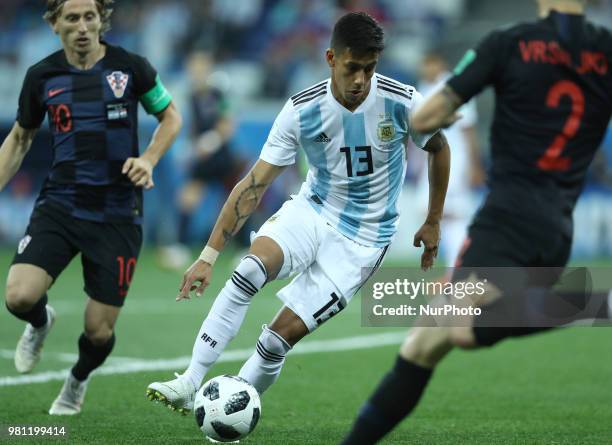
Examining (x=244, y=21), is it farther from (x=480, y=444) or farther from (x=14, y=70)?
(x=480, y=444)

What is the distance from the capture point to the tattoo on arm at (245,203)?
5.70m

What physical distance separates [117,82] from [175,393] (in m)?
2.09

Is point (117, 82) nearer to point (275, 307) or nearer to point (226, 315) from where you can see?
point (226, 315)

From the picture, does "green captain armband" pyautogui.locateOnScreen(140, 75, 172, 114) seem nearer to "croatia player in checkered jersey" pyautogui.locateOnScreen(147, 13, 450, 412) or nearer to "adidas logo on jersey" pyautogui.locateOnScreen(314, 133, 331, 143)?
"croatia player in checkered jersey" pyautogui.locateOnScreen(147, 13, 450, 412)

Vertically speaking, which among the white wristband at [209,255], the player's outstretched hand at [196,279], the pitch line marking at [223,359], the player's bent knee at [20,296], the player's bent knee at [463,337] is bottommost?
the pitch line marking at [223,359]

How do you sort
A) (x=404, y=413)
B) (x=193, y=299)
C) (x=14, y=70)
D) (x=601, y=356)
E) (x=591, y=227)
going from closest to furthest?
(x=404, y=413), (x=601, y=356), (x=193, y=299), (x=591, y=227), (x=14, y=70)

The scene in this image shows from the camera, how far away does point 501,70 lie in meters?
4.50

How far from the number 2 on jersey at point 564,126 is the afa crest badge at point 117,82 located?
2.97m

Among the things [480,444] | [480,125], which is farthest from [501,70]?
[480,125]

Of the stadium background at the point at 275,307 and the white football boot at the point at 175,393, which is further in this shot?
the stadium background at the point at 275,307

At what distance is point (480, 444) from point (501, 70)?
2157 mm

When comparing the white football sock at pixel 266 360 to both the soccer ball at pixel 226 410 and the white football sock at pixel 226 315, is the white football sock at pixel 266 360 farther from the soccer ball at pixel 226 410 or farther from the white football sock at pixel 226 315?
the soccer ball at pixel 226 410

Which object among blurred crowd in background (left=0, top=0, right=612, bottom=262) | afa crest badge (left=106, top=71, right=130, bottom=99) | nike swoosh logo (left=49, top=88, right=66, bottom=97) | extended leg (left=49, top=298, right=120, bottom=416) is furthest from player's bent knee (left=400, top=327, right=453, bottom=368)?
blurred crowd in background (left=0, top=0, right=612, bottom=262)

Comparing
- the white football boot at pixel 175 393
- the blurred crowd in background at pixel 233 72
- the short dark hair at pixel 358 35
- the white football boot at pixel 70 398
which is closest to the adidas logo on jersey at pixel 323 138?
the short dark hair at pixel 358 35
